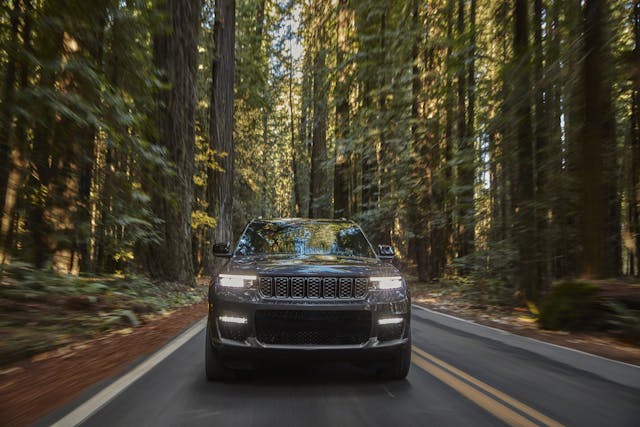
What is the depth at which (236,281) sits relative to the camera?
441 centimetres

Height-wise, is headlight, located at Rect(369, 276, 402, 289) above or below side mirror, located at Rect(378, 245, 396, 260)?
below

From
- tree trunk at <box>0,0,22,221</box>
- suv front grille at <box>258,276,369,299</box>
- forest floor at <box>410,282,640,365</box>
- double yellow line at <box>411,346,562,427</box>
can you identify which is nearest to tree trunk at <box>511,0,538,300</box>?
forest floor at <box>410,282,640,365</box>

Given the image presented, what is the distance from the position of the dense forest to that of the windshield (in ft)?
10.3

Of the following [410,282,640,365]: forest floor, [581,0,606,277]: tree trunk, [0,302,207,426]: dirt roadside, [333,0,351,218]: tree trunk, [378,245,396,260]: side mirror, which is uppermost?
[333,0,351,218]: tree trunk

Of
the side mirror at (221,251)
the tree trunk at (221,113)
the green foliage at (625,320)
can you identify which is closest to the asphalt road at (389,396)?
the side mirror at (221,251)

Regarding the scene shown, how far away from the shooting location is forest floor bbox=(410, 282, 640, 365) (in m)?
6.37

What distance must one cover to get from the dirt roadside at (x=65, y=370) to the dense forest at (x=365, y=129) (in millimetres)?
2980

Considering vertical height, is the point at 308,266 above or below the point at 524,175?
below

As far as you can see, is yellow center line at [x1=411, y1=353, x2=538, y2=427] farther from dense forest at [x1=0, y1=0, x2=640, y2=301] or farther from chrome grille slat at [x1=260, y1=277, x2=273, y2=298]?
dense forest at [x1=0, y1=0, x2=640, y2=301]

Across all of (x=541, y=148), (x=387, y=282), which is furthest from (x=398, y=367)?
(x=541, y=148)

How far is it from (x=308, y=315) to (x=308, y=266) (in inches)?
20.2

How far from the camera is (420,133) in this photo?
1745cm

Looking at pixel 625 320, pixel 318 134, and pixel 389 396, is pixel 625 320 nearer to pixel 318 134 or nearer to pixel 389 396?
pixel 389 396

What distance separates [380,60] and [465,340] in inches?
546
